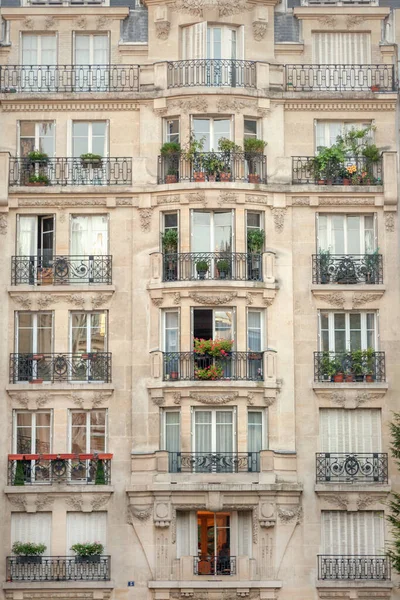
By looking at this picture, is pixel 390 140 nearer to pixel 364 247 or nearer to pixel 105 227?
pixel 364 247

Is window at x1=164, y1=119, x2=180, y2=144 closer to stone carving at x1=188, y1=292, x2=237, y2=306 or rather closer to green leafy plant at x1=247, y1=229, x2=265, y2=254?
green leafy plant at x1=247, y1=229, x2=265, y2=254

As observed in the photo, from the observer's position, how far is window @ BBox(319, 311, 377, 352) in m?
50.4

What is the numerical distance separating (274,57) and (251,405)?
37.6 feet

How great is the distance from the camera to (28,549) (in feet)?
159

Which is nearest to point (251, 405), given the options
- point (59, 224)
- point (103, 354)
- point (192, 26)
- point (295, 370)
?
point (295, 370)

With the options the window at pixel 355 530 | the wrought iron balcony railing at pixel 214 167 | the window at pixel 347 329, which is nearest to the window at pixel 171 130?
the wrought iron balcony railing at pixel 214 167

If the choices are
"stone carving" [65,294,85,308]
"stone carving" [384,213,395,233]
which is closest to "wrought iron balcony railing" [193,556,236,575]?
"stone carving" [65,294,85,308]

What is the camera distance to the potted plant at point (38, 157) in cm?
5106

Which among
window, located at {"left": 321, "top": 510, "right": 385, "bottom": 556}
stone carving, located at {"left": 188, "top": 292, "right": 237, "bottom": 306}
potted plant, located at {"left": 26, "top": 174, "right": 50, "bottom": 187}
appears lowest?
window, located at {"left": 321, "top": 510, "right": 385, "bottom": 556}

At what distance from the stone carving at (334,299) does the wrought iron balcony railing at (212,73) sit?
7161 millimetres

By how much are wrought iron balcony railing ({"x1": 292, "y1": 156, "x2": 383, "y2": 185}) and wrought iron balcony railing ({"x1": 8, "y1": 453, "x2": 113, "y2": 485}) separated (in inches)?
429

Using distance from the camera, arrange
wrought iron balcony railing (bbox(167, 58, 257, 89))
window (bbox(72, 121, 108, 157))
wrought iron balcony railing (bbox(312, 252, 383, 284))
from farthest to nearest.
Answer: window (bbox(72, 121, 108, 157)) < wrought iron balcony railing (bbox(167, 58, 257, 89)) < wrought iron balcony railing (bbox(312, 252, 383, 284))

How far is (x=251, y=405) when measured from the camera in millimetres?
49219

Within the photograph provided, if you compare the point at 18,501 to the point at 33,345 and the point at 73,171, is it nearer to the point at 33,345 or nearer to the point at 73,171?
the point at 33,345
